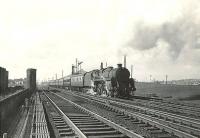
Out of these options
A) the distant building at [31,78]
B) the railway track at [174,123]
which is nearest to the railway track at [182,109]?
the railway track at [174,123]

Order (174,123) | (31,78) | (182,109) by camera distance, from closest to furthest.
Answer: (174,123)
(182,109)
(31,78)

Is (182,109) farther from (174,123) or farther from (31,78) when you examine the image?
(31,78)

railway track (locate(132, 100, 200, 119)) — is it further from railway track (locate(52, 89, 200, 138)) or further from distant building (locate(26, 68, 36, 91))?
distant building (locate(26, 68, 36, 91))

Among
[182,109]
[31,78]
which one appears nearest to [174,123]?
[182,109]

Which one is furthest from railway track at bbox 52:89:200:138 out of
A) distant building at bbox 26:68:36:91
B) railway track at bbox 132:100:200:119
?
distant building at bbox 26:68:36:91

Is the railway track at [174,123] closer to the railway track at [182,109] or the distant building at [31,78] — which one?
the railway track at [182,109]

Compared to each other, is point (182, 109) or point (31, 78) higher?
point (31, 78)

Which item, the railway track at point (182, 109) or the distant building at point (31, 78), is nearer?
the railway track at point (182, 109)

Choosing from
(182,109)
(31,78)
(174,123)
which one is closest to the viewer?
(174,123)

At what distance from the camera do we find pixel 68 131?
10.6 meters

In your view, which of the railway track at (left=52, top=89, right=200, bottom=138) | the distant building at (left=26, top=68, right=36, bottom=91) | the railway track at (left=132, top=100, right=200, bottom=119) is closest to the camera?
the railway track at (left=52, top=89, right=200, bottom=138)

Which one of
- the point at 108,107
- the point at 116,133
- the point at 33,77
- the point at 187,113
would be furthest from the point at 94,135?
the point at 33,77

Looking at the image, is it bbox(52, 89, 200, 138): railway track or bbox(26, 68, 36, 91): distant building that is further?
bbox(26, 68, 36, 91): distant building

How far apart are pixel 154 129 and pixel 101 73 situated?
72.8ft
